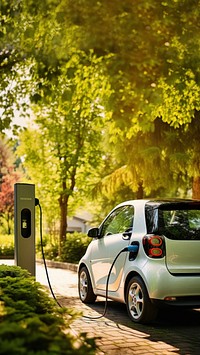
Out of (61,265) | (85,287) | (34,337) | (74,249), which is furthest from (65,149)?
(34,337)

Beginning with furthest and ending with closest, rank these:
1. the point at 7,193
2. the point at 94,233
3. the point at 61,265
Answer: the point at 7,193, the point at 61,265, the point at 94,233

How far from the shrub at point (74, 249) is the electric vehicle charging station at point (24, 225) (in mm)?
11855

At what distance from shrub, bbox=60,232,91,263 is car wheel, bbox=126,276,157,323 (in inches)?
544

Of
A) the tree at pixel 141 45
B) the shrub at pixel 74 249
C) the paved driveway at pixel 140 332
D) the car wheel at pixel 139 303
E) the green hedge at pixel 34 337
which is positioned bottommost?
the paved driveway at pixel 140 332

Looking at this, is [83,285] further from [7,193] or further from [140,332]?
[7,193]

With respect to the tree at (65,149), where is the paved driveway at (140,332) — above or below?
below

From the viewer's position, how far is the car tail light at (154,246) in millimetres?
8086

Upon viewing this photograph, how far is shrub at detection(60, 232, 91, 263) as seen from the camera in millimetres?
22531

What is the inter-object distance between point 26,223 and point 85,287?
152 cm

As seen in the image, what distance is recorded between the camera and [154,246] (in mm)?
8109

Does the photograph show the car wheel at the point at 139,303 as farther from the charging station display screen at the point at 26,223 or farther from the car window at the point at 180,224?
the charging station display screen at the point at 26,223

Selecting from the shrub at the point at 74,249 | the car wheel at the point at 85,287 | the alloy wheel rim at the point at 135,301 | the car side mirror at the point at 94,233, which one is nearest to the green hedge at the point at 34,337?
the alloy wheel rim at the point at 135,301

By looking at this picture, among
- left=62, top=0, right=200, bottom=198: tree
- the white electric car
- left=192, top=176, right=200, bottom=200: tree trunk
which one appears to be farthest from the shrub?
left=62, top=0, right=200, bottom=198: tree

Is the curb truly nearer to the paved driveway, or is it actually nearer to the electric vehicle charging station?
the electric vehicle charging station
